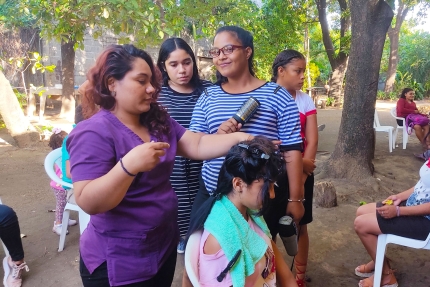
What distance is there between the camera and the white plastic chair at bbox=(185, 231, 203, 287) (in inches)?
55.3

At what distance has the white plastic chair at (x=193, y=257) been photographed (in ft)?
4.61

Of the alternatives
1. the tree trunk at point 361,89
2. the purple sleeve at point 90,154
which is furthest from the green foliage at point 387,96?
the purple sleeve at point 90,154

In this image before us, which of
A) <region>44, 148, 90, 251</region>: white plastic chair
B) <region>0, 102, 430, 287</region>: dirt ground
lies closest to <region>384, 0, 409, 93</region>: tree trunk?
<region>0, 102, 430, 287</region>: dirt ground

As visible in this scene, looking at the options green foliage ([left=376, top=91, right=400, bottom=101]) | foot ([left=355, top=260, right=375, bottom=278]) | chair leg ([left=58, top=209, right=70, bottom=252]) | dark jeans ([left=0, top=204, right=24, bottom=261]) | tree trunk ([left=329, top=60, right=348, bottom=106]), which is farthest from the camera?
green foliage ([left=376, top=91, right=400, bottom=101])

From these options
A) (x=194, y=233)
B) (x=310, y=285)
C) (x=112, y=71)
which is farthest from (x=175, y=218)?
(x=310, y=285)

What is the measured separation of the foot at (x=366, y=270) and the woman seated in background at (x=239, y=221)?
1541mm

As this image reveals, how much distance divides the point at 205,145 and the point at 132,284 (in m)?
0.61

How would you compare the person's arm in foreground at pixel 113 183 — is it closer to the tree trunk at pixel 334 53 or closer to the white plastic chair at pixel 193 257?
the white plastic chair at pixel 193 257

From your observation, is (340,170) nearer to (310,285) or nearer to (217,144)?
(310,285)

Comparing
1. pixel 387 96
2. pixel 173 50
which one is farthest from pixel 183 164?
pixel 387 96

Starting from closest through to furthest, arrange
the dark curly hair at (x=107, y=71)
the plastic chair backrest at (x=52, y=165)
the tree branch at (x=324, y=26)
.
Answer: the dark curly hair at (x=107, y=71)
the plastic chair backrest at (x=52, y=165)
the tree branch at (x=324, y=26)

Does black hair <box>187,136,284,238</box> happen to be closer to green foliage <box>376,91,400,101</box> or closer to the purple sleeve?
the purple sleeve

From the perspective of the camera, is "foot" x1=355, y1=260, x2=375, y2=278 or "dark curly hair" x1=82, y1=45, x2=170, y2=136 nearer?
"dark curly hair" x1=82, y1=45, x2=170, y2=136

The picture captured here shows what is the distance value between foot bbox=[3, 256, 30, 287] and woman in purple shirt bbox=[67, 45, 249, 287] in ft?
5.59
